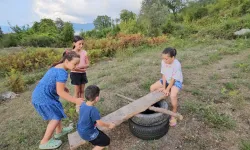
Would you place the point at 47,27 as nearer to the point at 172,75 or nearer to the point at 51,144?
the point at 51,144

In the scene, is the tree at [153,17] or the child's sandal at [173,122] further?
the tree at [153,17]

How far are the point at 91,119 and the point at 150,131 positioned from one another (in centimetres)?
96

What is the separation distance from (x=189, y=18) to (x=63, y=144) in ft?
80.3

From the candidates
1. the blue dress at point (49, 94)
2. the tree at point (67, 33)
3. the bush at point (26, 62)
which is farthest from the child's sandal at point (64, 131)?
the tree at point (67, 33)

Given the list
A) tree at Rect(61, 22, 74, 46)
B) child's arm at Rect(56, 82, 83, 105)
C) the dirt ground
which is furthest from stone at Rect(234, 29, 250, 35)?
child's arm at Rect(56, 82, 83, 105)

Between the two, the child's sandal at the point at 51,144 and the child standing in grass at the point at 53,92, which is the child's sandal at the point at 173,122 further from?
the child's sandal at the point at 51,144

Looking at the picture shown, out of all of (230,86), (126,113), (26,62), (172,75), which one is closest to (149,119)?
(126,113)

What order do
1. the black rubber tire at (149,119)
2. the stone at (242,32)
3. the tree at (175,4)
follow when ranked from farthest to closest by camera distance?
the tree at (175,4), the stone at (242,32), the black rubber tire at (149,119)

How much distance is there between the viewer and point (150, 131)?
9.82ft

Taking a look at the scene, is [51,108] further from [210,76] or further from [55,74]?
[210,76]

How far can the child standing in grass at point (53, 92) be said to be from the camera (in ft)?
8.88

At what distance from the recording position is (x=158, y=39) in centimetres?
1093

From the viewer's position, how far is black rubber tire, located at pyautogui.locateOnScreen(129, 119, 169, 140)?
2.99 metres

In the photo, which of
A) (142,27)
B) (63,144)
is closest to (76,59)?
(63,144)
